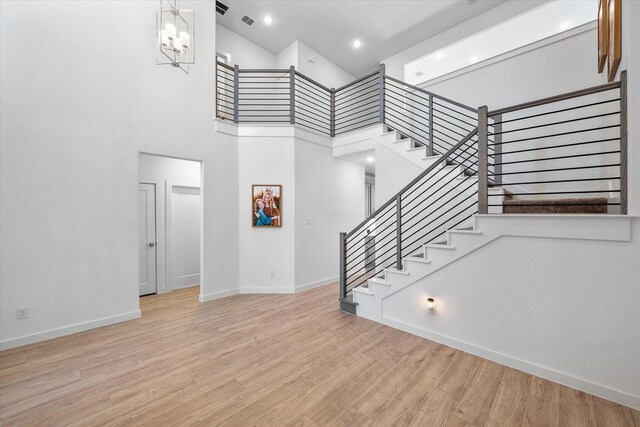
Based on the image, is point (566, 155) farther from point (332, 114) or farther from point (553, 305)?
point (332, 114)

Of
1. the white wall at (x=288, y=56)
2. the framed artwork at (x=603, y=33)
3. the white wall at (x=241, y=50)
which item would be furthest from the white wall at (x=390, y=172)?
the white wall at (x=241, y=50)

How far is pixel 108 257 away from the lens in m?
3.56

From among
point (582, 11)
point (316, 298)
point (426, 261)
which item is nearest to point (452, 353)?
point (426, 261)

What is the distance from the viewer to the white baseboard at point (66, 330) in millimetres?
2941

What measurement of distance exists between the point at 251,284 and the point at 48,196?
3.18 m

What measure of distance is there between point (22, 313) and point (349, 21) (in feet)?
23.7

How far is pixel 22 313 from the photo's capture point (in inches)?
118

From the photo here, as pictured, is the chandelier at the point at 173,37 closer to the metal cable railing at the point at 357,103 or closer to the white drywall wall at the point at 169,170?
the white drywall wall at the point at 169,170

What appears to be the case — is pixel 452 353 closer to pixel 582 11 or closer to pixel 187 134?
pixel 187 134

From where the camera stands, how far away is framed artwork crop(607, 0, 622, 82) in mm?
2291

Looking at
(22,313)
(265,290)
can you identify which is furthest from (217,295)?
(22,313)

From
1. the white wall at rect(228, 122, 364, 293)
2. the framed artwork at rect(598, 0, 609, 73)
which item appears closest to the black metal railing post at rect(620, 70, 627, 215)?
the framed artwork at rect(598, 0, 609, 73)

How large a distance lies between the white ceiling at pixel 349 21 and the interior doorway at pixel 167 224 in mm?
3453

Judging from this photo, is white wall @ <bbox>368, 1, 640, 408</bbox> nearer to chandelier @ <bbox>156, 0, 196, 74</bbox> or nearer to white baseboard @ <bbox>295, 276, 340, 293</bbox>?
white baseboard @ <bbox>295, 276, 340, 293</bbox>
